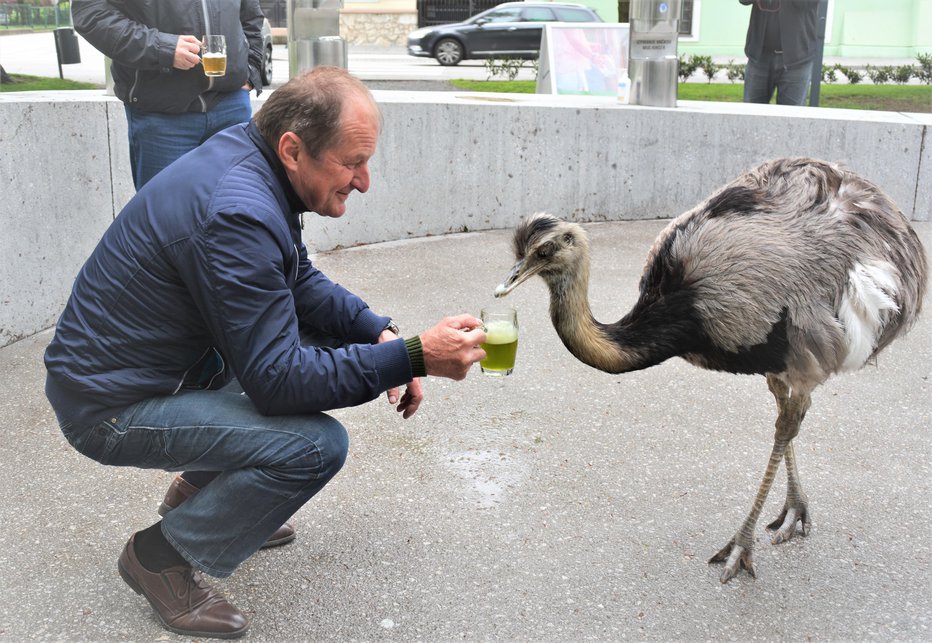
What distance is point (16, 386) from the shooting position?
5.09 meters

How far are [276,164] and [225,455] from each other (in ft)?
2.82

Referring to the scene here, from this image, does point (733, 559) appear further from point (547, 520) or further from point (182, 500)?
point (182, 500)

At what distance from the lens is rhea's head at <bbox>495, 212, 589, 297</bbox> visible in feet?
11.9

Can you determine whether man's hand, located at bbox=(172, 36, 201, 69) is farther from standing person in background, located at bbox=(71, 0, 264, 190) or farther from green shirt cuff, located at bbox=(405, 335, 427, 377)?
green shirt cuff, located at bbox=(405, 335, 427, 377)

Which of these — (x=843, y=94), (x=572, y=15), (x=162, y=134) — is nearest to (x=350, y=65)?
(x=572, y=15)

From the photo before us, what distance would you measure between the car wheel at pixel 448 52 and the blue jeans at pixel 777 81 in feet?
50.2

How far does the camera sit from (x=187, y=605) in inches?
125

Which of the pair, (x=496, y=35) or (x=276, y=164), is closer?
(x=276, y=164)

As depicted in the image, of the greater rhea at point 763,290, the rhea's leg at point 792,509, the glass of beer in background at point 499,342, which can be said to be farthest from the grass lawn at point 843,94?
the glass of beer in background at point 499,342

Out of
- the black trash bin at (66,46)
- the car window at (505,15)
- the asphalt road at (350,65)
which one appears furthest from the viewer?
the car window at (505,15)

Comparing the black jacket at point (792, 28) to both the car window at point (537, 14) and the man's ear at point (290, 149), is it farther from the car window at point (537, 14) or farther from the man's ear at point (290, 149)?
the car window at point (537, 14)

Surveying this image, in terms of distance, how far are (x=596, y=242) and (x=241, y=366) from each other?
18.0ft

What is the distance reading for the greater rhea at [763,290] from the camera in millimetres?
3516

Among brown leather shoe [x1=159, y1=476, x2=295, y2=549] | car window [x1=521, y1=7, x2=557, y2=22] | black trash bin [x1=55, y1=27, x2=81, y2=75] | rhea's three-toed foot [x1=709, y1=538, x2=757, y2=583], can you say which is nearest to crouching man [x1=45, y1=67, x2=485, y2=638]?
brown leather shoe [x1=159, y1=476, x2=295, y2=549]
